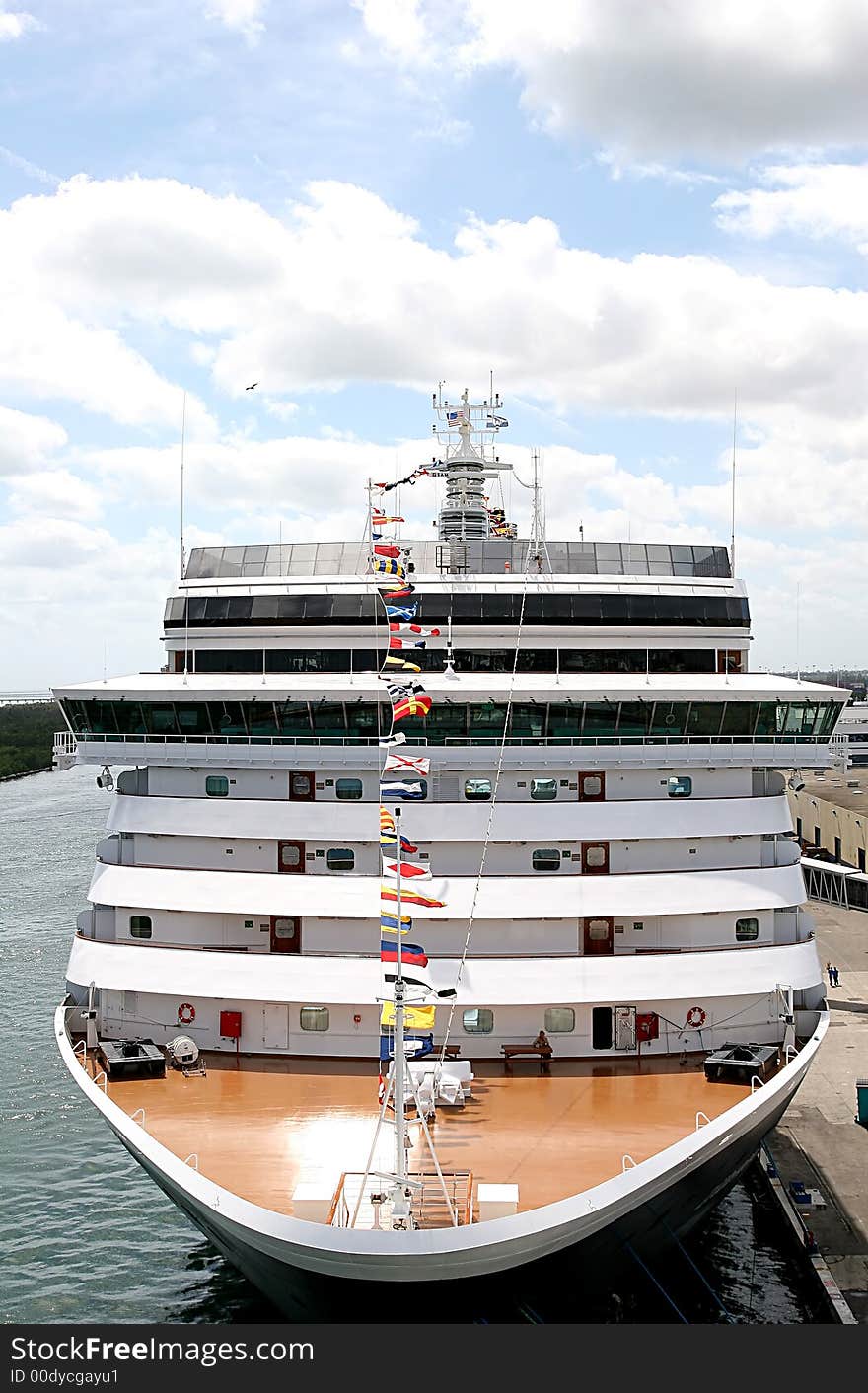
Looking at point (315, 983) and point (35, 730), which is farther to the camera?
point (35, 730)

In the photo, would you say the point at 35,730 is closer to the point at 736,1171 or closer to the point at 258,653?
the point at 258,653

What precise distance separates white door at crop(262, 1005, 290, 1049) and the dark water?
4.21 m

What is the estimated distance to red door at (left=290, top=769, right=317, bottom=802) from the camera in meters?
22.4

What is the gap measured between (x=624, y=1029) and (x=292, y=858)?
6621 mm

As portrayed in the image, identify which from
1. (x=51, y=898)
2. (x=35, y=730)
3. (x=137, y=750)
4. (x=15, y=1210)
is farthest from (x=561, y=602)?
(x=35, y=730)

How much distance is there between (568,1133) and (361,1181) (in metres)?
3.50

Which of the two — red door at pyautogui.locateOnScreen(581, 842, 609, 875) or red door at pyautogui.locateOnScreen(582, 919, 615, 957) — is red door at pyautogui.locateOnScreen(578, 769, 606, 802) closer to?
red door at pyautogui.locateOnScreen(581, 842, 609, 875)

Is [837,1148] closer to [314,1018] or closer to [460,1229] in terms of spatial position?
[314,1018]

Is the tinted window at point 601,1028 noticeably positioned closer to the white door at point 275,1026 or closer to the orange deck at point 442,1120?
the orange deck at point 442,1120

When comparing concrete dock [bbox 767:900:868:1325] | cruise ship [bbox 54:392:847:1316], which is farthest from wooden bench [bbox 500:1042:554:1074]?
concrete dock [bbox 767:900:868:1325]

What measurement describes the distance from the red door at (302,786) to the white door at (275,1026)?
3838 millimetres

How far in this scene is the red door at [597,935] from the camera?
21.5m

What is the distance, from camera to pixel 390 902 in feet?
57.6

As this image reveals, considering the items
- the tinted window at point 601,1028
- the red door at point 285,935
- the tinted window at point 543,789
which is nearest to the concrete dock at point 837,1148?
the tinted window at point 601,1028
